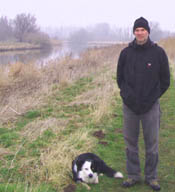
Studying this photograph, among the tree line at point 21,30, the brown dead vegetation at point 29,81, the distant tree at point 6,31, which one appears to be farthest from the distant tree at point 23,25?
the brown dead vegetation at point 29,81

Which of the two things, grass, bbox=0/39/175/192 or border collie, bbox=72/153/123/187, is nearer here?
border collie, bbox=72/153/123/187

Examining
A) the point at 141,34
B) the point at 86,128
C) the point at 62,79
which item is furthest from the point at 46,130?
the point at 62,79

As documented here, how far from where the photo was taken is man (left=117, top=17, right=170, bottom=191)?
3.28 m

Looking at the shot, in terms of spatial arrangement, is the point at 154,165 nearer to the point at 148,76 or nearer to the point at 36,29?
the point at 148,76

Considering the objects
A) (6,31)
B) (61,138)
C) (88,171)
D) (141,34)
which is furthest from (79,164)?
(6,31)

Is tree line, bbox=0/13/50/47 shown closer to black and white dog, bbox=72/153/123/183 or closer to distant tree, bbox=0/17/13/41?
distant tree, bbox=0/17/13/41

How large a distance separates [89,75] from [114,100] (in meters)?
5.22

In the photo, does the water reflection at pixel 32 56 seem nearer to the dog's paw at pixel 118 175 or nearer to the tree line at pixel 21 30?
the dog's paw at pixel 118 175

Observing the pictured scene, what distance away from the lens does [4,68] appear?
1242 cm

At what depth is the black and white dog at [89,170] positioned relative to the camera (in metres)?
3.70

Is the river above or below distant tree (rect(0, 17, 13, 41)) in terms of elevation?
below

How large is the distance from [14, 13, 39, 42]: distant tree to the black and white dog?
60629mm

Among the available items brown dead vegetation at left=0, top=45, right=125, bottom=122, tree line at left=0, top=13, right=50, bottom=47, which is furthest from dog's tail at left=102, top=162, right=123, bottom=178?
tree line at left=0, top=13, right=50, bottom=47

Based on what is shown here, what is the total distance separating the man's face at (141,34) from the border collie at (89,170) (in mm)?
1738
